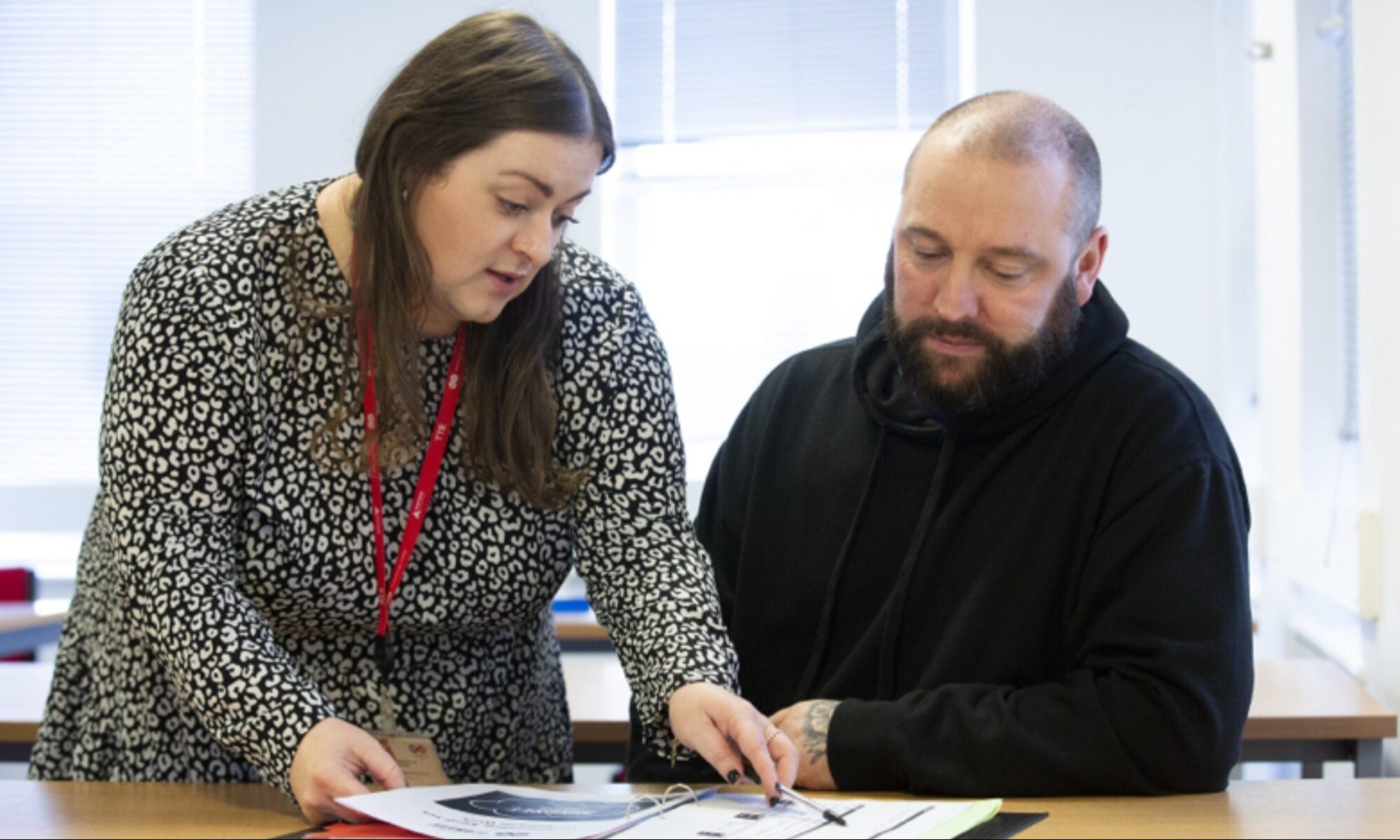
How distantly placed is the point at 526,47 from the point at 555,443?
44 centimetres

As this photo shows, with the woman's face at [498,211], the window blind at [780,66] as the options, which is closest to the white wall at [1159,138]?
the window blind at [780,66]

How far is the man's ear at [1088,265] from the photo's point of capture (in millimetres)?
1677

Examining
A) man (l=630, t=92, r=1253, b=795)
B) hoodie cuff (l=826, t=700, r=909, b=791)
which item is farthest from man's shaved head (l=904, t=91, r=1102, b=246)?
hoodie cuff (l=826, t=700, r=909, b=791)

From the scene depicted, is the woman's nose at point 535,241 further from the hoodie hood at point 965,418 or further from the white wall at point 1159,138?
the white wall at point 1159,138

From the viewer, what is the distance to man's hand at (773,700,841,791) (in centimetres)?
145

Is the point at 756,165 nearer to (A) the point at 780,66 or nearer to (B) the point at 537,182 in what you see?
(A) the point at 780,66

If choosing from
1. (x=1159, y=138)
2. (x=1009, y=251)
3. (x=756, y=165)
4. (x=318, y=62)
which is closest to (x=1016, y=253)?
(x=1009, y=251)

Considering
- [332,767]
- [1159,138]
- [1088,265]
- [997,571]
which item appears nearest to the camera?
[332,767]

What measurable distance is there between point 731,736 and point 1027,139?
78cm

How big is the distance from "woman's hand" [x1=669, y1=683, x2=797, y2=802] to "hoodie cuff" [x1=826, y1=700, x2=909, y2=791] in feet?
0.42

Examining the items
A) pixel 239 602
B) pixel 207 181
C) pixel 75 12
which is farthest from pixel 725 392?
pixel 239 602

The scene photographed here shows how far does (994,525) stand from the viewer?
1618mm

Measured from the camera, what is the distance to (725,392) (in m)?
4.71

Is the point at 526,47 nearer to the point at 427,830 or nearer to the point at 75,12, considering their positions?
the point at 427,830
